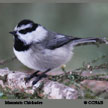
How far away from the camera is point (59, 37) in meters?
2.01

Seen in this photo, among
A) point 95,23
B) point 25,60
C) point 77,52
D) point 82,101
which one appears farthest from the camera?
point 95,23

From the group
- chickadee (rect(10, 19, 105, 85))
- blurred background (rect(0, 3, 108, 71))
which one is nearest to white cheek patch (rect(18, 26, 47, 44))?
→ chickadee (rect(10, 19, 105, 85))

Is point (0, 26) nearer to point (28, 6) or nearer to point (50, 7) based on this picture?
point (28, 6)

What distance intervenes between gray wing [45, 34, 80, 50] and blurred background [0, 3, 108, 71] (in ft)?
0.37

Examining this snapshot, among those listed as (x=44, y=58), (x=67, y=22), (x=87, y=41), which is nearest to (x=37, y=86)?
(x=44, y=58)

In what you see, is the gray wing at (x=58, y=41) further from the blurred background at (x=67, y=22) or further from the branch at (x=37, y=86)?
the branch at (x=37, y=86)

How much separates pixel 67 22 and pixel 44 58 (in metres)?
0.60

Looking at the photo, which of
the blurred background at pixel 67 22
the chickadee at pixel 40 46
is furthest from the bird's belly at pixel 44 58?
the blurred background at pixel 67 22

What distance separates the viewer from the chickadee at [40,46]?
1.92 meters

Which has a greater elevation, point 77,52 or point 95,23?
point 95,23

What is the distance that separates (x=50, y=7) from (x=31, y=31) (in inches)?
19.8

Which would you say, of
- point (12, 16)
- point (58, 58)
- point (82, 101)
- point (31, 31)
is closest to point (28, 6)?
point (12, 16)

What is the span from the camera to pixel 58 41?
1.99 m

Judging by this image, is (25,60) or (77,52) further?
(77,52)
